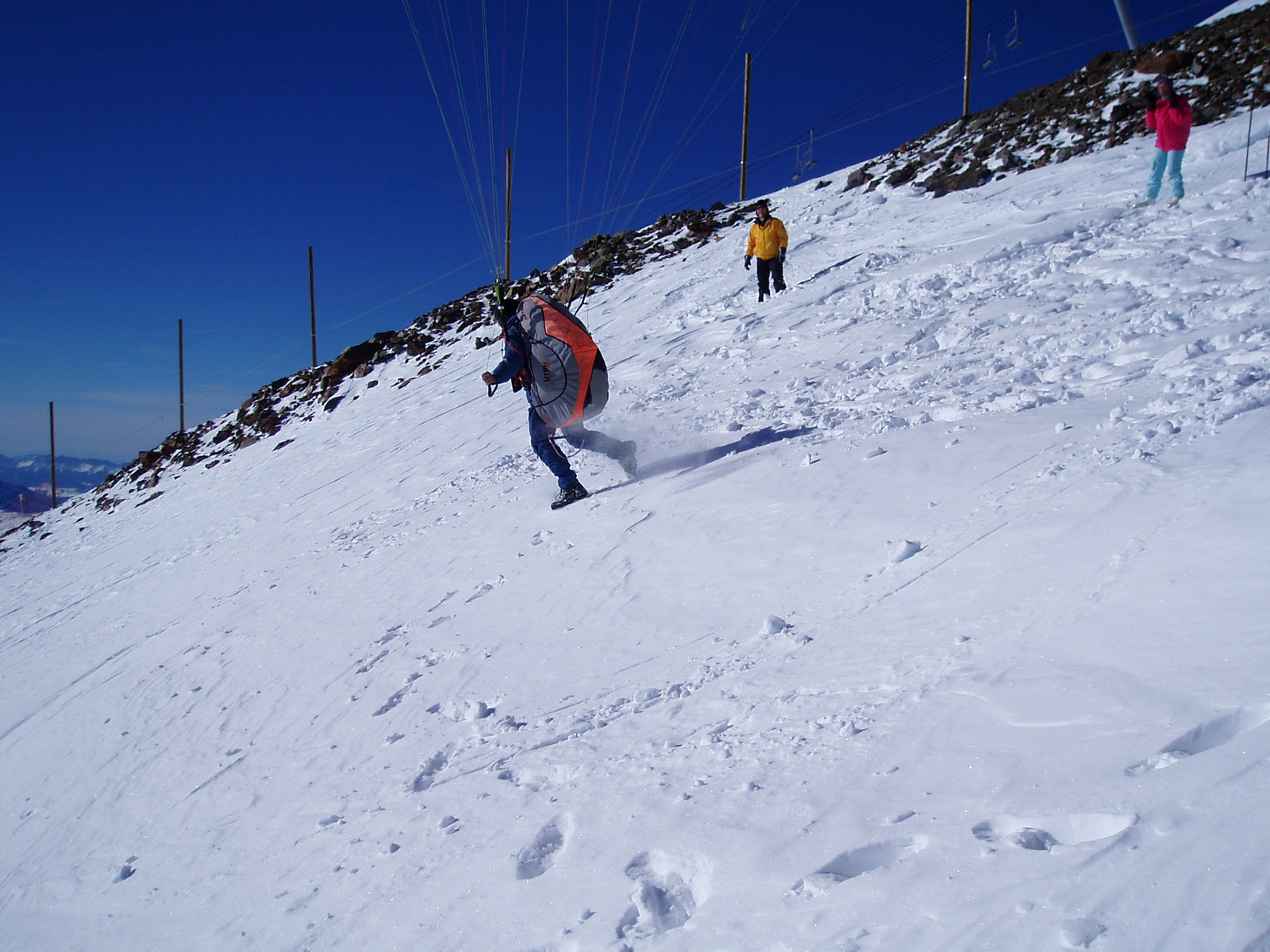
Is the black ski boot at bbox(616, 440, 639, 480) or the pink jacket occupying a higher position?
the pink jacket

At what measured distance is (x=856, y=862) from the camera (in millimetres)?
1961

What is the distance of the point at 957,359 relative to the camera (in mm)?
6543

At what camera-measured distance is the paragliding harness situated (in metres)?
6.08

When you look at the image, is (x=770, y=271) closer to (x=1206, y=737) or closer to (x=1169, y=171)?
(x=1169, y=171)

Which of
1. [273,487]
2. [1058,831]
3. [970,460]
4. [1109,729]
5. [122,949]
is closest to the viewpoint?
[1058,831]

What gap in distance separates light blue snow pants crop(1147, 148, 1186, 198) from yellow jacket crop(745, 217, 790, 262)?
4755mm

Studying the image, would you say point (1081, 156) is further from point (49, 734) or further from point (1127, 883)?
point (49, 734)

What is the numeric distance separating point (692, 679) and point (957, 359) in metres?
4.72

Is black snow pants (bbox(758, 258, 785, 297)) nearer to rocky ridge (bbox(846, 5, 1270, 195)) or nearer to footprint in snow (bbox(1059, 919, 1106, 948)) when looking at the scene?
rocky ridge (bbox(846, 5, 1270, 195))

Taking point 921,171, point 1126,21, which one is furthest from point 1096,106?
point 1126,21

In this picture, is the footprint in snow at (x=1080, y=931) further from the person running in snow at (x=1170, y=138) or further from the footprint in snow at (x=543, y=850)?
the person running in snow at (x=1170, y=138)

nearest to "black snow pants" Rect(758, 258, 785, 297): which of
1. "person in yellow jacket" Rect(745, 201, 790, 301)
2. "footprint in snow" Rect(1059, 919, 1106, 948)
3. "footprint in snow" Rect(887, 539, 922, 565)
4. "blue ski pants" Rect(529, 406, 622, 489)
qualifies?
"person in yellow jacket" Rect(745, 201, 790, 301)

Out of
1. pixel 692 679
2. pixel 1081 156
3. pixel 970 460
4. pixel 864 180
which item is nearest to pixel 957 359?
pixel 970 460

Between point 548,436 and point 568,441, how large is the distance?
0.21 meters
